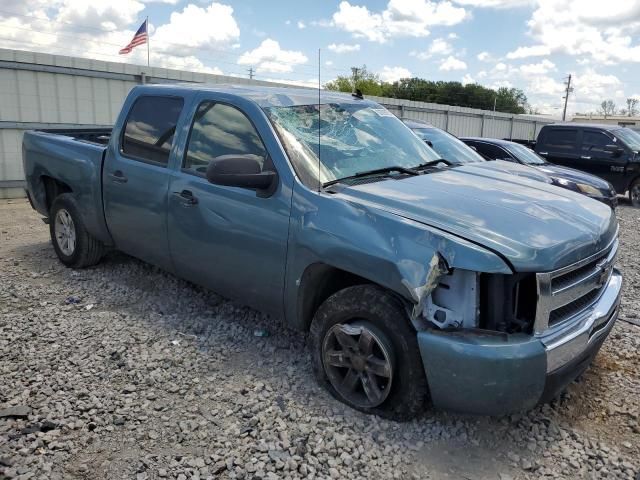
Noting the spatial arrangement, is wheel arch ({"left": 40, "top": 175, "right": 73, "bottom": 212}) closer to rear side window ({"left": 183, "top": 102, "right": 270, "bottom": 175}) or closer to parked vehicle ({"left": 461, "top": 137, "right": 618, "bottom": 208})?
rear side window ({"left": 183, "top": 102, "right": 270, "bottom": 175})

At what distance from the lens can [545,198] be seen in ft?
11.4

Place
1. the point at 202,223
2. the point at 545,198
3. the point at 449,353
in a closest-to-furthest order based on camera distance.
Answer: the point at 449,353 < the point at 545,198 < the point at 202,223

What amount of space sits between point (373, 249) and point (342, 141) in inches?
45.8

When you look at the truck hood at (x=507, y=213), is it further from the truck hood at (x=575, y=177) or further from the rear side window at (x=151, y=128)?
the truck hood at (x=575, y=177)

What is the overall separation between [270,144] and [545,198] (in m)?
1.81

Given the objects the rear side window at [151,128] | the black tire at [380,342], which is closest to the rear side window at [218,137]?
the rear side window at [151,128]

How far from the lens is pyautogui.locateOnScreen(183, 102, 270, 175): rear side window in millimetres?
3684

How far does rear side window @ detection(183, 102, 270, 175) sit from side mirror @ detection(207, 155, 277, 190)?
0.68 ft

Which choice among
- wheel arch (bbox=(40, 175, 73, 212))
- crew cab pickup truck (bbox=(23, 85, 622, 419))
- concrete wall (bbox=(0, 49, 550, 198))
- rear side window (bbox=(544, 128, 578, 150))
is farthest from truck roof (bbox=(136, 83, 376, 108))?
rear side window (bbox=(544, 128, 578, 150))

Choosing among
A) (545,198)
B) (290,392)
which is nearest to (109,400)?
(290,392)

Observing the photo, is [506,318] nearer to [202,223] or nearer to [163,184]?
[202,223]

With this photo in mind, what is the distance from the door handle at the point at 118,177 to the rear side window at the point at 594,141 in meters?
11.7

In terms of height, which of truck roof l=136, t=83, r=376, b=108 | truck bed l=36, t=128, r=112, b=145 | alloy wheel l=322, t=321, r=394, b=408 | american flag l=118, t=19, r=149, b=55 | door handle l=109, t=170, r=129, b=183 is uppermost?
american flag l=118, t=19, r=149, b=55

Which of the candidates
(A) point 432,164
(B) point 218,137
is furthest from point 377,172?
(B) point 218,137
